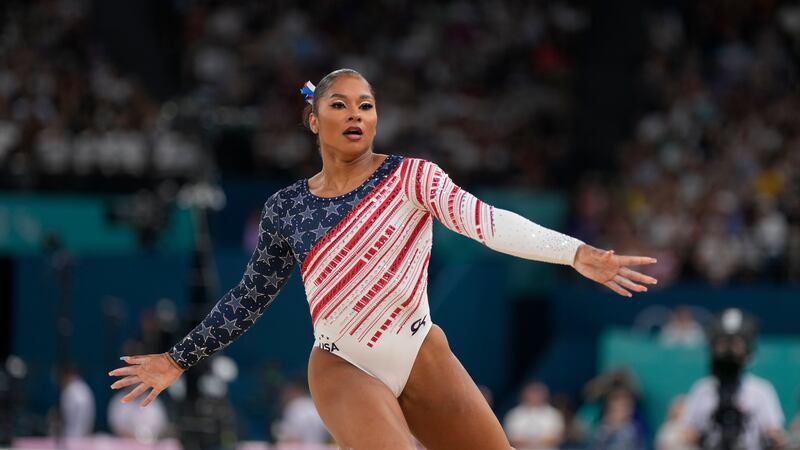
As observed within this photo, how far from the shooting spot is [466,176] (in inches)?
696

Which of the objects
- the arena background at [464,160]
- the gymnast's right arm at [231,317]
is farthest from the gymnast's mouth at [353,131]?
the arena background at [464,160]

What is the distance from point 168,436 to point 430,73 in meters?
8.77

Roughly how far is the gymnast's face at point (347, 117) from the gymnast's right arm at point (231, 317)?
387 mm

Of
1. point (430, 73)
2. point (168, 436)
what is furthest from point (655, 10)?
point (168, 436)

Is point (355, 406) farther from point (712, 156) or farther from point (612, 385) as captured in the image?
point (712, 156)

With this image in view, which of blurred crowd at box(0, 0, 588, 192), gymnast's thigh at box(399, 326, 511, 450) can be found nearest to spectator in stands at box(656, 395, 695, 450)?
blurred crowd at box(0, 0, 588, 192)

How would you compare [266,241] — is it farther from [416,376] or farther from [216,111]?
[216,111]

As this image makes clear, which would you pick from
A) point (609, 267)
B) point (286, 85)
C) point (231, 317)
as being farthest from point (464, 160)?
point (609, 267)

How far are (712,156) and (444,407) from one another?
1270 cm

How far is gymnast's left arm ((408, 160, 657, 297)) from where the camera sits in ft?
15.8

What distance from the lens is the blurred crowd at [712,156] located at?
15.9 metres

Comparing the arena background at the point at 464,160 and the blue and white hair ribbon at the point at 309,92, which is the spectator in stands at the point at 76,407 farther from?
the blue and white hair ribbon at the point at 309,92

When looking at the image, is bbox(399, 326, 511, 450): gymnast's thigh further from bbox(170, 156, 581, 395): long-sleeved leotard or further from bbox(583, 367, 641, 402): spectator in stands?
bbox(583, 367, 641, 402): spectator in stands

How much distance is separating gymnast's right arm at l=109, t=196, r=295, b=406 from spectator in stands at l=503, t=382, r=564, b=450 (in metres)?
8.51
